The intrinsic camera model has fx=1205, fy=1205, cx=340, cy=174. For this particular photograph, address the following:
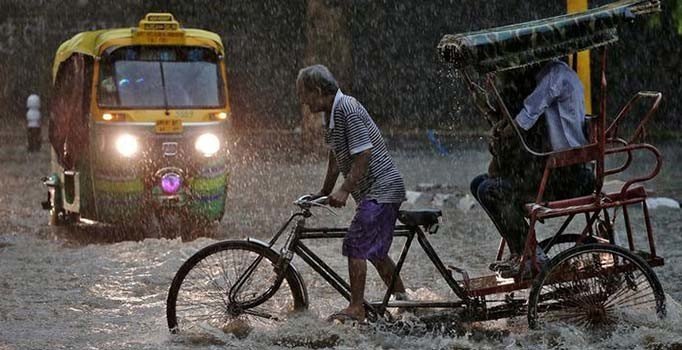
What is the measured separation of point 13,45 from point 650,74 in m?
12.6

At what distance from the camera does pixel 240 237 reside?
1166cm

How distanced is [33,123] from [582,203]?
15.4 m

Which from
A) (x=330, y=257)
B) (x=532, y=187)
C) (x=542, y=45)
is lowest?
(x=330, y=257)

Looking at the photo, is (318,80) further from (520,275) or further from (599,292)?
(599,292)

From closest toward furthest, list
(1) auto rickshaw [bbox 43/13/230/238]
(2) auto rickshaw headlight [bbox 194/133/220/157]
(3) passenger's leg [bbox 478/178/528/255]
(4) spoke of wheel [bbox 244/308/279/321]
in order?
1. (4) spoke of wheel [bbox 244/308/279/321]
2. (3) passenger's leg [bbox 478/178/528/255]
3. (1) auto rickshaw [bbox 43/13/230/238]
4. (2) auto rickshaw headlight [bbox 194/133/220/157]

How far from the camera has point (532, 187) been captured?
22.5 feet

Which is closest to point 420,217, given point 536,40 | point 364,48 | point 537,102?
point 537,102

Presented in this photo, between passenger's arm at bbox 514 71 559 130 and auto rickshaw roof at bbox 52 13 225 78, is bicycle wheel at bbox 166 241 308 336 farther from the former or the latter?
auto rickshaw roof at bbox 52 13 225 78

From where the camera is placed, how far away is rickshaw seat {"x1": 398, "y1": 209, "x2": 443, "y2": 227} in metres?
6.62

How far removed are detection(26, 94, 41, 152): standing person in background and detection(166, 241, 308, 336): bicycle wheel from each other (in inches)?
558

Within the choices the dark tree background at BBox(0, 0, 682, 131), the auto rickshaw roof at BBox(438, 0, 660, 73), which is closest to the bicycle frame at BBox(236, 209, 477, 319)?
the auto rickshaw roof at BBox(438, 0, 660, 73)

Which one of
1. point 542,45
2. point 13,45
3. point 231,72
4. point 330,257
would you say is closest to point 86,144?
point 330,257

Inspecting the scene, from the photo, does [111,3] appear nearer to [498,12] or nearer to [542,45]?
[498,12]

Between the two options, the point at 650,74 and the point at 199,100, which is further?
the point at 650,74
